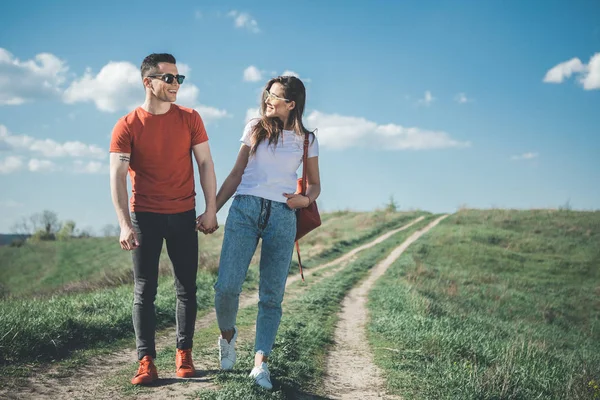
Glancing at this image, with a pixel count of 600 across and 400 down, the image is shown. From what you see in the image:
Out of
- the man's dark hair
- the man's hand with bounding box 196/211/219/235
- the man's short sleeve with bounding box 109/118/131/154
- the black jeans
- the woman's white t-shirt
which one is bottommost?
the black jeans

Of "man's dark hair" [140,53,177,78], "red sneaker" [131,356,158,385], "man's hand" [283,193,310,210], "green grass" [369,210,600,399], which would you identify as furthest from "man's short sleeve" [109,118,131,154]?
"green grass" [369,210,600,399]

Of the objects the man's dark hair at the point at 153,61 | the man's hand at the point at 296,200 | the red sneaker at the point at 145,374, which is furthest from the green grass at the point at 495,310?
the man's dark hair at the point at 153,61

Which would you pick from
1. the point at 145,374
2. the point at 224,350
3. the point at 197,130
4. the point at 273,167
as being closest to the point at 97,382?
the point at 145,374

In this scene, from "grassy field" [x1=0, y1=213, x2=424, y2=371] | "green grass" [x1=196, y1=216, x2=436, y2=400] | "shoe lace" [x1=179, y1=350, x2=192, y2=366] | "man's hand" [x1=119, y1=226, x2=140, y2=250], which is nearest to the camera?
"man's hand" [x1=119, y1=226, x2=140, y2=250]

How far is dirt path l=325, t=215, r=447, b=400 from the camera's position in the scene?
4887 mm

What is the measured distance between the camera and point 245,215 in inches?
156

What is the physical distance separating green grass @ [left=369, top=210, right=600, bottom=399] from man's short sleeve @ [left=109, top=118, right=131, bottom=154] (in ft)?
11.6

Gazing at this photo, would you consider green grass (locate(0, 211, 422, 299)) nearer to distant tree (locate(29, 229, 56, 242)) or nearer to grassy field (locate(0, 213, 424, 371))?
distant tree (locate(29, 229, 56, 242))

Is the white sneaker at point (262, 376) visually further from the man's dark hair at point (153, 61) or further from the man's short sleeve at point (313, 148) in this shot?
the man's dark hair at point (153, 61)

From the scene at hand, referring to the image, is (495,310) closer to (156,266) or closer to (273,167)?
(273,167)

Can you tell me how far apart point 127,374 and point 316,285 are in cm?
741

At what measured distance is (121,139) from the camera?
3.89 meters

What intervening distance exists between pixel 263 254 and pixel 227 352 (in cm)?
99

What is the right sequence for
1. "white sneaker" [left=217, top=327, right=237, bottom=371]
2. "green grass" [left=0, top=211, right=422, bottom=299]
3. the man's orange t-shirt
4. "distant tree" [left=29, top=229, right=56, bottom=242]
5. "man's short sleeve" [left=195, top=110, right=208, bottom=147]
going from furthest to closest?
"distant tree" [left=29, top=229, right=56, bottom=242] → "green grass" [left=0, top=211, right=422, bottom=299] → "white sneaker" [left=217, top=327, right=237, bottom=371] → "man's short sleeve" [left=195, top=110, right=208, bottom=147] → the man's orange t-shirt
